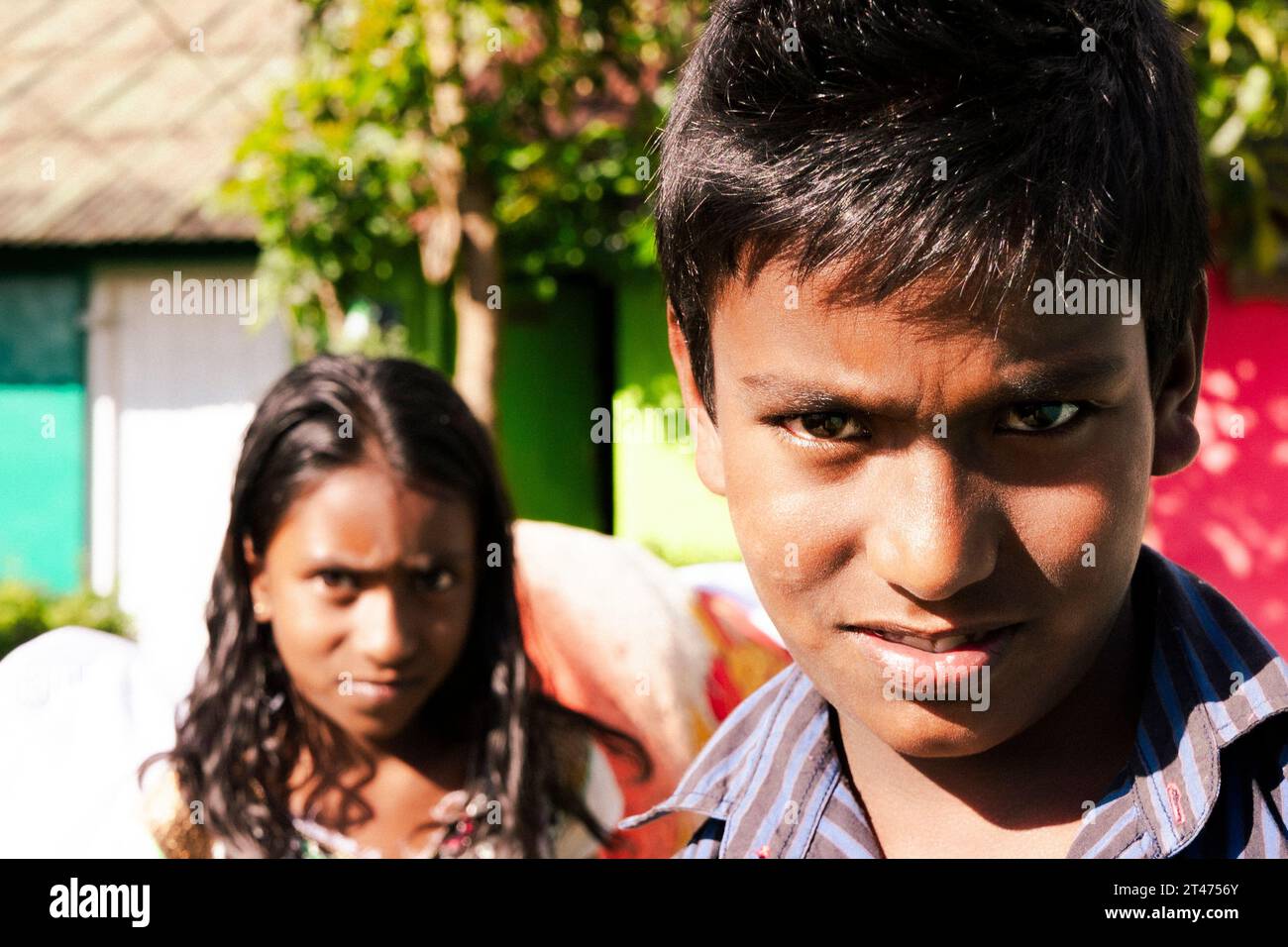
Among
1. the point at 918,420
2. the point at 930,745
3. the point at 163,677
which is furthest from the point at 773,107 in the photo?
the point at 163,677

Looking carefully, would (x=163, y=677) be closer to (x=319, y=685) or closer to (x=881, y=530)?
(x=319, y=685)

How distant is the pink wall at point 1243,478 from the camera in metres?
4.39

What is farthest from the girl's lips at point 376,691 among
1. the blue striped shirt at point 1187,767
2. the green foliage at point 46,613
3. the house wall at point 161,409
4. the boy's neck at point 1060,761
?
the house wall at point 161,409

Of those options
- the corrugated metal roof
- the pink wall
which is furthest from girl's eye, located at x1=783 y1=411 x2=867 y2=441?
the corrugated metal roof

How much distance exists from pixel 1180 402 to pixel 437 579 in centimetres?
113

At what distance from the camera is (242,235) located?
4934 mm

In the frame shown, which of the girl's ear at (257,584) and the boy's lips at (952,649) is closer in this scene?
the boy's lips at (952,649)

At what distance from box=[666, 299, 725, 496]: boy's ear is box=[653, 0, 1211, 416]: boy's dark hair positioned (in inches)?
5.4

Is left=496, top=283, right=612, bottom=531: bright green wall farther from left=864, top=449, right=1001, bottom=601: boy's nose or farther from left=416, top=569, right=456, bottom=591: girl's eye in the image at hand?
left=864, top=449, right=1001, bottom=601: boy's nose

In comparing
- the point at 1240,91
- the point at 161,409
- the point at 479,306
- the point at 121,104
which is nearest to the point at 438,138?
the point at 479,306

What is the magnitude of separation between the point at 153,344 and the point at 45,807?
3.61 meters

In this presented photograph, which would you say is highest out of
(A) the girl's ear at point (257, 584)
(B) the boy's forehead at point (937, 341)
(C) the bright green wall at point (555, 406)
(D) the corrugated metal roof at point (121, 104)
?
(D) the corrugated metal roof at point (121, 104)

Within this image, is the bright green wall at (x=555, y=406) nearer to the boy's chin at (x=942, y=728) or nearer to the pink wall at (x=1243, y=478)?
the pink wall at (x=1243, y=478)

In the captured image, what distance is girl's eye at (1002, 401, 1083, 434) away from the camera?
85 cm
